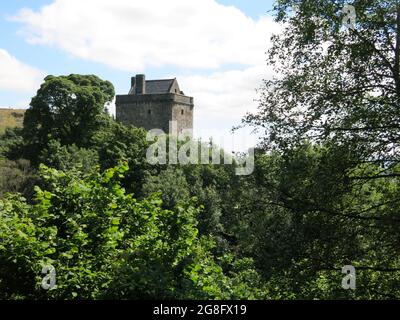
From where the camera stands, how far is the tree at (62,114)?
180 feet

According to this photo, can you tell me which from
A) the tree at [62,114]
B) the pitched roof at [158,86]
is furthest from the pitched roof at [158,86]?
the tree at [62,114]

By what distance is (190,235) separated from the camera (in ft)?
35.8

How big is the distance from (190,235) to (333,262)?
11.0 feet

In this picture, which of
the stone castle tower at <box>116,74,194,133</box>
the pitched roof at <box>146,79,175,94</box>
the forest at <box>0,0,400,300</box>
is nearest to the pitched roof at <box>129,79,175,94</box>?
the pitched roof at <box>146,79,175,94</box>

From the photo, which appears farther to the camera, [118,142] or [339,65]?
[118,142]

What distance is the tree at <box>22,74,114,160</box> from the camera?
54.9m

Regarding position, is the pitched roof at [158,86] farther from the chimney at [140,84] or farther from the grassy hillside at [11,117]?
the grassy hillside at [11,117]

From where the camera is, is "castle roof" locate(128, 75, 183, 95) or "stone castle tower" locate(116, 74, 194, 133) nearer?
"stone castle tower" locate(116, 74, 194, 133)

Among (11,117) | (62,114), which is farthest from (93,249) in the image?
(11,117)

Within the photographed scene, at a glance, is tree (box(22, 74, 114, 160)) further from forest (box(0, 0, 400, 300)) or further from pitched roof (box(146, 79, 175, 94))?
forest (box(0, 0, 400, 300))

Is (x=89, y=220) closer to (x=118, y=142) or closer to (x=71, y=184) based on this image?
(x=71, y=184)

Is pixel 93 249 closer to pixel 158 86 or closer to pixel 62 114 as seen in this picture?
pixel 62 114
